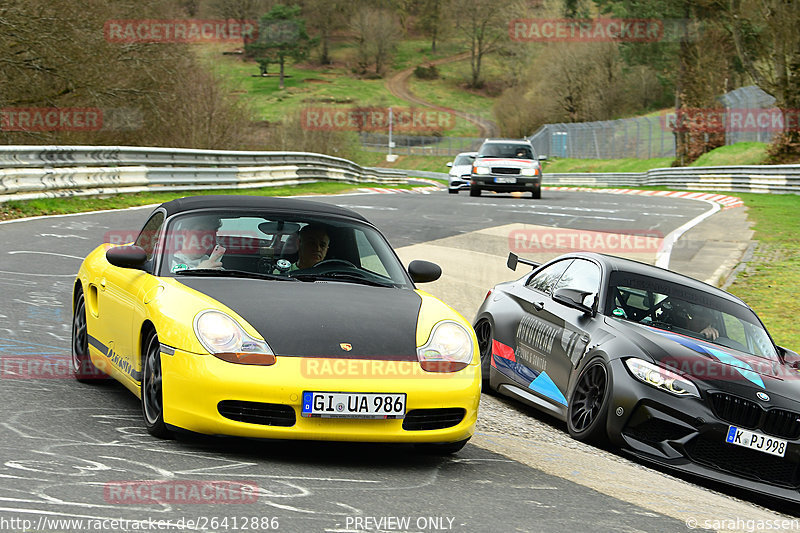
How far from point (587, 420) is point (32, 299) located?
5.39 meters

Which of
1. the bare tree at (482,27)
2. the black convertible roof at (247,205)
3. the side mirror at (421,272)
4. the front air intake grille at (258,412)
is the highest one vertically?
the bare tree at (482,27)

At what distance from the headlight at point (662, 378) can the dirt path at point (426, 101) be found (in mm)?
109600

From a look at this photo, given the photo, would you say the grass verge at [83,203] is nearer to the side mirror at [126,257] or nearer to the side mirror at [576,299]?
the side mirror at [126,257]

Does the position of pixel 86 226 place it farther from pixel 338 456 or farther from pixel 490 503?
pixel 490 503

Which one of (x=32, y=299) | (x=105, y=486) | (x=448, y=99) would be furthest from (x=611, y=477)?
(x=448, y=99)

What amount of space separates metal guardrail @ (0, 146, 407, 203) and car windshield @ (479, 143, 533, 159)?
5.86m

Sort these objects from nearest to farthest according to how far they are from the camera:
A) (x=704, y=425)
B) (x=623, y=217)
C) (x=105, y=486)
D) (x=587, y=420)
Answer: (x=105, y=486) < (x=704, y=425) < (x=587, y=420) < (x=623, y=217)

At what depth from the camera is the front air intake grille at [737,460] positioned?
6.57 metres

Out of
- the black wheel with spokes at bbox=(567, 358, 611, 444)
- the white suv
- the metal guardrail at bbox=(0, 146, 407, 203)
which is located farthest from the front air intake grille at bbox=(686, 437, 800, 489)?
the white suv

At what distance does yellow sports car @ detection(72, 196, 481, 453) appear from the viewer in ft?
17.1

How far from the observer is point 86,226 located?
1645 centimetres
